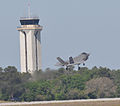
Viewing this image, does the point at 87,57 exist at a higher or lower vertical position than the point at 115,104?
higher

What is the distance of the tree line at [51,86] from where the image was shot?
164500 mm

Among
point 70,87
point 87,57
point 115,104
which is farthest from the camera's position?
point 70,87

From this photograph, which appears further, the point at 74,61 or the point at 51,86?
the point at 51,86

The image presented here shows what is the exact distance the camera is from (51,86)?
171 metres

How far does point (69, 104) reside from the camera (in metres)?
137

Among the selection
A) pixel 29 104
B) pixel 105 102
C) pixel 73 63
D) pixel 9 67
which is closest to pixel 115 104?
pixel 105 102

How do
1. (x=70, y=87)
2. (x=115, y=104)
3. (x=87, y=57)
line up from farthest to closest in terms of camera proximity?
(x=70, y=87)
(x=87, y=57)
(x=115, y=104)

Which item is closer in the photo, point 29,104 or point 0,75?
point 29,104

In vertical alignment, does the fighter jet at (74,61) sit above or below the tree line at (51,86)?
above

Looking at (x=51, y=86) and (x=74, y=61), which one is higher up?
(x=74, y=61)

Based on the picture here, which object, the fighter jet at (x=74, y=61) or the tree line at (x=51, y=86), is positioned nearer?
the fighter jet at (x=74, y=61)

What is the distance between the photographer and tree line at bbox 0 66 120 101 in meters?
164

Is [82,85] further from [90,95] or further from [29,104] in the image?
[29,104]

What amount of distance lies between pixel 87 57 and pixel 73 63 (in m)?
3.29
